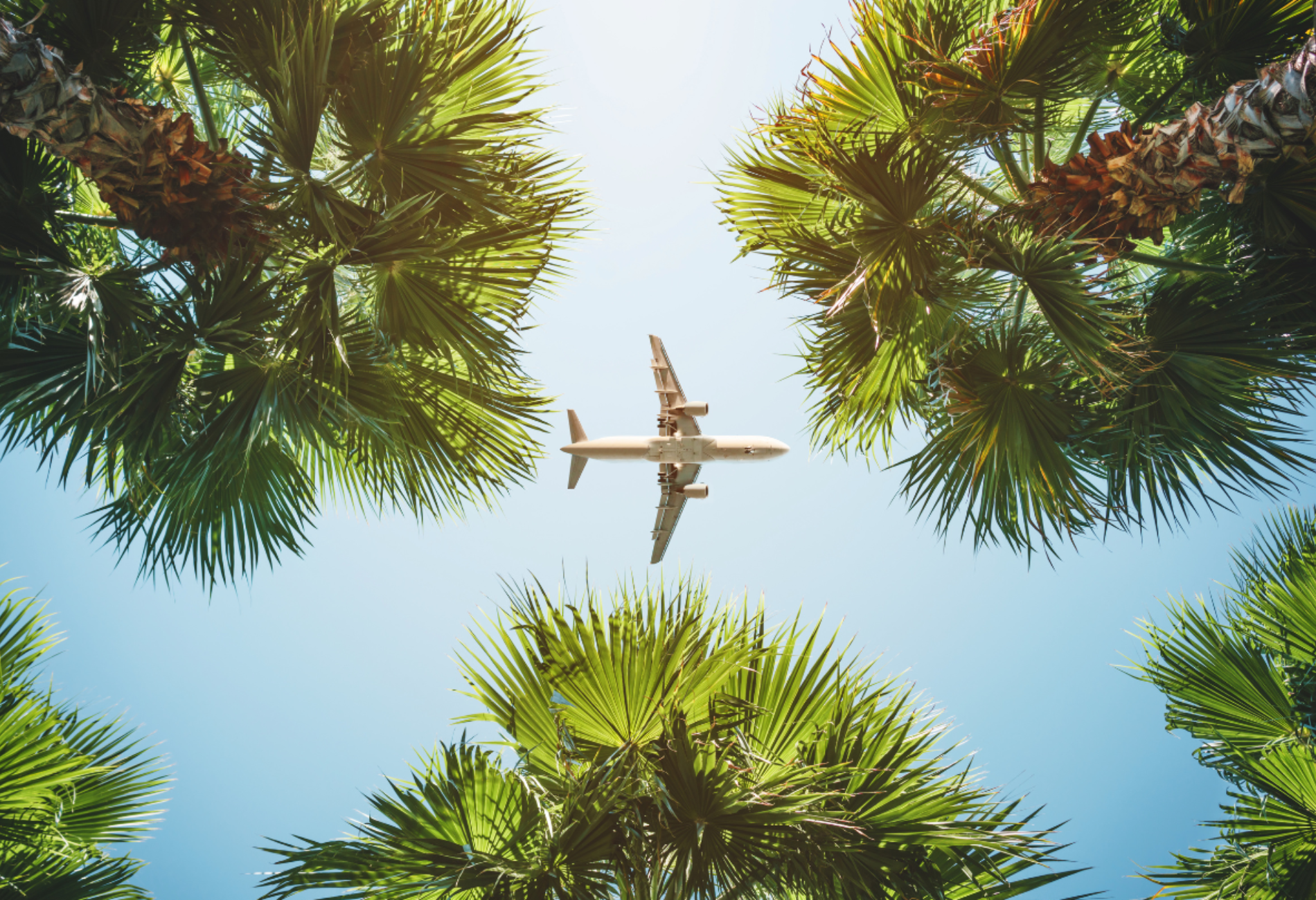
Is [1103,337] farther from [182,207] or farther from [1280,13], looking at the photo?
[182,207]

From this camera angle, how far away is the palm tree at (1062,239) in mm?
4754

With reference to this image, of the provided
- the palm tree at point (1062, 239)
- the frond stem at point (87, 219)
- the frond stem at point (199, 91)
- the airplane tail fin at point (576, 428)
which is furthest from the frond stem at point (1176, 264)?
the airplane tail fin at point (576, 428)

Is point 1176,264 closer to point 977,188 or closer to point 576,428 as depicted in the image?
point 977,188

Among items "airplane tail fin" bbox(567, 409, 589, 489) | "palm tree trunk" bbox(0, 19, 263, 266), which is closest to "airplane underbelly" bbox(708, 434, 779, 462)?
"airplane tail fin" bbox(567, 409, 589, 489)

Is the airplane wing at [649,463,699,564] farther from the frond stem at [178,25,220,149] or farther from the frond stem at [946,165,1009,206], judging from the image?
the frond stem at [178,25,220,149]

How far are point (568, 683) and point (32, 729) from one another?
3.44m

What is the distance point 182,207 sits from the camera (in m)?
4.67

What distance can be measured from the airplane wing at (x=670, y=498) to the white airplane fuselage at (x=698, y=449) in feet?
1.41

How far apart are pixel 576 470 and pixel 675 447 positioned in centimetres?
222

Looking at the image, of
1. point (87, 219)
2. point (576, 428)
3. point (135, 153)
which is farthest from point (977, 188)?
point (576, 428)

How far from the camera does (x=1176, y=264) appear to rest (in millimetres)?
5090

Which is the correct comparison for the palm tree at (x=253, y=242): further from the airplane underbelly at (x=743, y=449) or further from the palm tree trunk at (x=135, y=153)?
the airplane underbelly at (x=743, y=449)

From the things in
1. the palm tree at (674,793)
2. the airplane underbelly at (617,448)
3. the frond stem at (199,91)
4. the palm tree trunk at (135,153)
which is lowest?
the palm tree at (674,793)

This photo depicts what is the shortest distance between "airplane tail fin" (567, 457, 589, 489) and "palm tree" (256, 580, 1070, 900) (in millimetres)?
10632
